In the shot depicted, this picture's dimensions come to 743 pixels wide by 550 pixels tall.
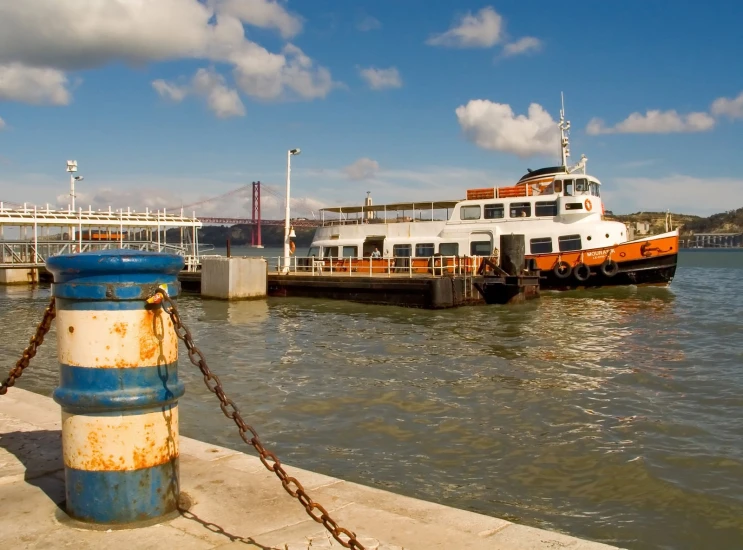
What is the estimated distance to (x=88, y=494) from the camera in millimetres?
3533

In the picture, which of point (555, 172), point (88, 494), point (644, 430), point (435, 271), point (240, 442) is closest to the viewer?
point (88, 494)

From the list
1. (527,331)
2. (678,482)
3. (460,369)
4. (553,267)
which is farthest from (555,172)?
(678,482)

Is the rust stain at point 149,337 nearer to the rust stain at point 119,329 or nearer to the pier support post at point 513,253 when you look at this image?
the rust stain at point 119,329

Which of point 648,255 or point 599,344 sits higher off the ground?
point 648,255

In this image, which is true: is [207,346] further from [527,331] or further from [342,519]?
[342,519]

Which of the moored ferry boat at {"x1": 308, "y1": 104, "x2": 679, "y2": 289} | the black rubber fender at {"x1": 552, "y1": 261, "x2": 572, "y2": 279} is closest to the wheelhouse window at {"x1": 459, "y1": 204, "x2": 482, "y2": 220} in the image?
the moored ferry boat at {"x1": 308, "y1": 104, "x2": 679, "y2": 289}

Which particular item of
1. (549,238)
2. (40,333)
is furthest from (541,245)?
(40,333)

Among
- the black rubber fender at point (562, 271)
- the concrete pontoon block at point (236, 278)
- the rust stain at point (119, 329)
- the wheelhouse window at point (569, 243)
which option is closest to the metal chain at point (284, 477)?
the rust stain at point (119, 329)

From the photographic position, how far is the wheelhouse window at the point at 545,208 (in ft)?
94.2

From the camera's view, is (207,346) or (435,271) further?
(435,271)

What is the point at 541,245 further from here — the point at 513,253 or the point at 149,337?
the point at 149,337

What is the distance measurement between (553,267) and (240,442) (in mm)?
22715

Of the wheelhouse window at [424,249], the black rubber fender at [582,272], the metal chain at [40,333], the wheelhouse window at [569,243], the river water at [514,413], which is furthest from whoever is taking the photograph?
the wheelhouse window at [424,249]

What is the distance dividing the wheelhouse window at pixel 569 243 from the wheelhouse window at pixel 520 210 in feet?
5.92
